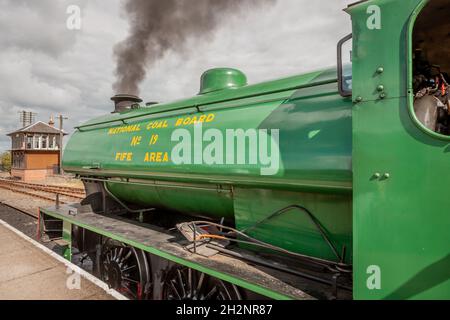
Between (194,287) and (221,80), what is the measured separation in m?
3.00

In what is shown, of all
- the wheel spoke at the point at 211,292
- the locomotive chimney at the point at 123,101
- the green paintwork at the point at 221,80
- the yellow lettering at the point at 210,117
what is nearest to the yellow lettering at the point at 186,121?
the yellow lettering at the point at 210,117

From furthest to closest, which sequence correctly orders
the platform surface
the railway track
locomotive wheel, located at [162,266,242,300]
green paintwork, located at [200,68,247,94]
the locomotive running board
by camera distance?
the railway track → green paintwork, located at [200,68,247,94] → the platform surface → locomotive wheel, located at [162,266,242,300] → the locomotive running board

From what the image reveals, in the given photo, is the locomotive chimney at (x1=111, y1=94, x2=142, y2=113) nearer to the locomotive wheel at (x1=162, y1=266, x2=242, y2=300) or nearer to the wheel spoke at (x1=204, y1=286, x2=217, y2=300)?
the locomotive wheel at (x1=162, y1=266, x2=242, y2=300)

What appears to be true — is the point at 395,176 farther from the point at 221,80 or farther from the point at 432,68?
the point at 221,80

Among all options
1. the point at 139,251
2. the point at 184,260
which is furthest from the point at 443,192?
the point at 139,251

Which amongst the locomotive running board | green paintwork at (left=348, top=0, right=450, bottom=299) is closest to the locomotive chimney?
the locomotive running board

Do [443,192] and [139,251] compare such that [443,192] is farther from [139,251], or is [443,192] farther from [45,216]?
[45,216]

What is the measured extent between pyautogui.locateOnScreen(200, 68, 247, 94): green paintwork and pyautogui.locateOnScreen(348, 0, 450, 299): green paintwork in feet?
8.82

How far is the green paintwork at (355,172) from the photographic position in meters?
1.81

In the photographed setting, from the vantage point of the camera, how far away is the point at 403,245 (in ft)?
6.11

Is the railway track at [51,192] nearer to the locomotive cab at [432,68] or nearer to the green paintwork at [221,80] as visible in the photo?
the green paintwork at [221,80]

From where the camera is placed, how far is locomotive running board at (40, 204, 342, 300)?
2494 mm

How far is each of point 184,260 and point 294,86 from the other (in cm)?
218

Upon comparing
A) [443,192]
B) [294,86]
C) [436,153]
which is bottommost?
[443,192]
